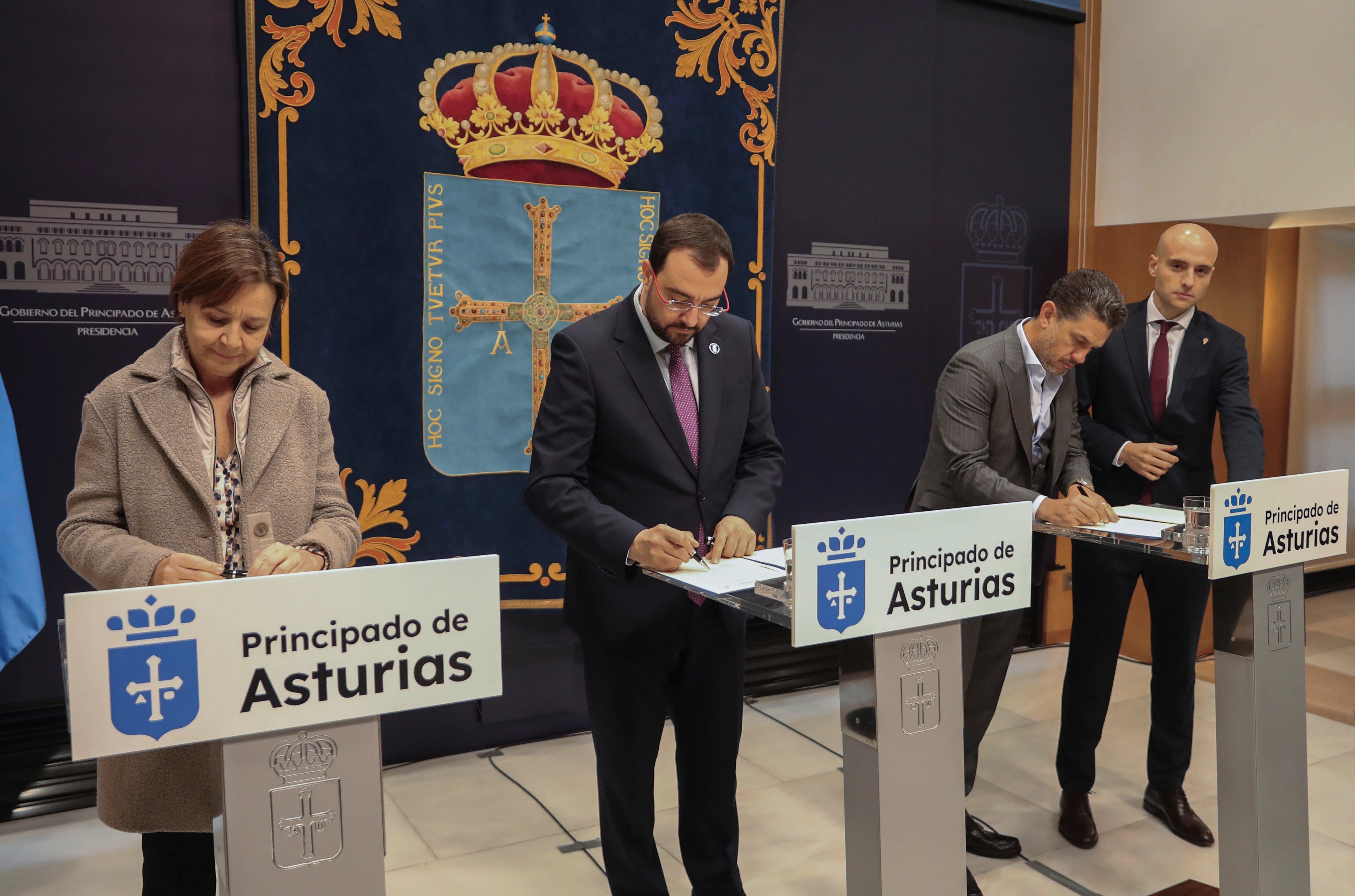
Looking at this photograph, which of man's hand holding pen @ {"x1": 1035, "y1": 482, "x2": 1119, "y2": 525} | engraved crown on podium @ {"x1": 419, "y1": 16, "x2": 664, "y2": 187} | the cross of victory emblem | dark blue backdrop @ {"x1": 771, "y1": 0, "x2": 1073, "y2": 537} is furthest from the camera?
dark blue backdrop @ {"x1": 771, "y1": 0, "x2": 1073, "y2": 537}

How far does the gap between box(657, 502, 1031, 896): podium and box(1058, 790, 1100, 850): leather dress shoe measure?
1435 mm

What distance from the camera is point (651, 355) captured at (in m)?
2.02

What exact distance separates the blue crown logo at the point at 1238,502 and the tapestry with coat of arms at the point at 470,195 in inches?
78.4

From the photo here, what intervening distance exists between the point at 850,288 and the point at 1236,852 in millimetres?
2556

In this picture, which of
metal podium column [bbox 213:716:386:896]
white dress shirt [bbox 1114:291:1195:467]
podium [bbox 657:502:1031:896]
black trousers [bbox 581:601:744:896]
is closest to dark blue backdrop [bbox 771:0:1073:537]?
white dress shirt [bbox 1114:291:1195:467]

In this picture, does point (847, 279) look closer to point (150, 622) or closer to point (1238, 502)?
point (1238, 502)

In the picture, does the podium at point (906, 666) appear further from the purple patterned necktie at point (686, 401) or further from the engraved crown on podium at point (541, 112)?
the engraved crown on podium at point (541, 112)

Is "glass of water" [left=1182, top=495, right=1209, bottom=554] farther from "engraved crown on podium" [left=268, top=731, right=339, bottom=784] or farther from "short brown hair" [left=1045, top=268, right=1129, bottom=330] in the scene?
"engraved crown on podium" [left=268, top=731, right=339, bottom=784]

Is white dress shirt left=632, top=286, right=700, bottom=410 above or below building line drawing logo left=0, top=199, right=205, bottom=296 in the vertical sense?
below

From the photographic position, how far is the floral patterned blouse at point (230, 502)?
5.30ft

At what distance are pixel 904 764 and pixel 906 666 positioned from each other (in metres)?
0.15

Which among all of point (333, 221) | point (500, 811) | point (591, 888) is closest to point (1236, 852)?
point (591, 888)

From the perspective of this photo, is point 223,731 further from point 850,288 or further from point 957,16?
point 957,16

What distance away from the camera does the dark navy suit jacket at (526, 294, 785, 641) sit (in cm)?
197
